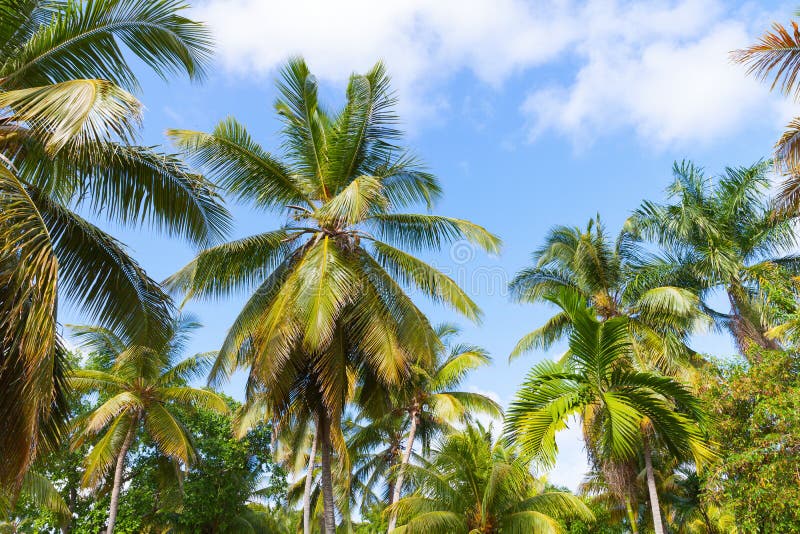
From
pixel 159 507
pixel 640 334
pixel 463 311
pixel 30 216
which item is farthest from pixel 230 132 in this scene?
pixel 159 507

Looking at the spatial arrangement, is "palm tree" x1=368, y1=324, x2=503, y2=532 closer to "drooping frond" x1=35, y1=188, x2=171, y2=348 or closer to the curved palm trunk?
the curved palm trunk

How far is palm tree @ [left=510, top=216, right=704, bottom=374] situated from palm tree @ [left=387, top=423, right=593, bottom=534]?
4493 mm

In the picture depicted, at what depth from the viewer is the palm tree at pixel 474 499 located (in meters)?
15.2

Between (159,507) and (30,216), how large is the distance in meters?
22.1

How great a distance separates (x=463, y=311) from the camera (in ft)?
39.6

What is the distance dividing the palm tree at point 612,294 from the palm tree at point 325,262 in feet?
16.6

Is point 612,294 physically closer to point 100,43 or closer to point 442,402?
point 442,402

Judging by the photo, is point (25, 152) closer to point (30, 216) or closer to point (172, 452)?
point (30, 216)

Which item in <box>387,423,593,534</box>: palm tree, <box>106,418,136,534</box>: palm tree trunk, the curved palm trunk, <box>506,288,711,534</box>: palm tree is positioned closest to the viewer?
<box>506,288,711,534</box>: palm tree

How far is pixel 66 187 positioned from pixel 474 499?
43.3 ft

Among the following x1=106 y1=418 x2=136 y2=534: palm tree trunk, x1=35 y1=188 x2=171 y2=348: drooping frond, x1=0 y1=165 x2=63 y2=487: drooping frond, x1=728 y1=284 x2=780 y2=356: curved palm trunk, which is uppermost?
x1=728 y1=284 x2=780 y2=356: curved palm trunk

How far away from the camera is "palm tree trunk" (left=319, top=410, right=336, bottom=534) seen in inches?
463

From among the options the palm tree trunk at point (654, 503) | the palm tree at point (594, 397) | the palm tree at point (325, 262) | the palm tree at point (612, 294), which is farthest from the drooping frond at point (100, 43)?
the palm tree trunk at point (654, 503)

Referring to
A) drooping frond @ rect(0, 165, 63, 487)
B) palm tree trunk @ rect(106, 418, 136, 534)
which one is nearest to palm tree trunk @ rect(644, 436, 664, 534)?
drooping frond @ rect(0, 165, 63, 487)
